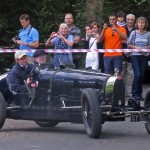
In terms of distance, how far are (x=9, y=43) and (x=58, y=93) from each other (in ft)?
37.8

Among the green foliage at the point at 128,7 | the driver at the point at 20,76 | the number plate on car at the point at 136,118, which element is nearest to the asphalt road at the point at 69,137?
the number plate on car at the point at 136,118

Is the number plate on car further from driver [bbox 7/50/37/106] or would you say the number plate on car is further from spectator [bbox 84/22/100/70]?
spectator [bbox 84/22/100/70]

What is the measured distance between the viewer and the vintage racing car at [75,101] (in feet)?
35.6

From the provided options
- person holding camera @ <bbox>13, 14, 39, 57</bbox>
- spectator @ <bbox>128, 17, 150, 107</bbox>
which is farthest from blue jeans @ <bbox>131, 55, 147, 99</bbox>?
person holding camera @ <bbox>13, 14, 39, 57</bbox>

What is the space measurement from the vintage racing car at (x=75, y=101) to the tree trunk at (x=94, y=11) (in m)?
7.97

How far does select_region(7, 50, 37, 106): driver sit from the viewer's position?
11.8 metres

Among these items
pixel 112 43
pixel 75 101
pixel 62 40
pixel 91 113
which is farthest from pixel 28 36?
pixel 91 113

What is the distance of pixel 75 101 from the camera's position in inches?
447

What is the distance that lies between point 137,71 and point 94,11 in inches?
181

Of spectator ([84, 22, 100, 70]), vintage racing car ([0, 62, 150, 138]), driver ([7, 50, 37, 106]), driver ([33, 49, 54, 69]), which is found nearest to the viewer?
vintage racing car ([0, 62, 150, 138])

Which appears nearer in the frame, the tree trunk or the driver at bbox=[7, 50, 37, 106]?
the driver at bbox=[7, 50, 37, 106]

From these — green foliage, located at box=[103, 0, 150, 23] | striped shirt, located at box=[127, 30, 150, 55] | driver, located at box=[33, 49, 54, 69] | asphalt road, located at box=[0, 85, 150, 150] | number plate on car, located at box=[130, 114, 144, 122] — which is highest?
driver, located at box=[33, 49, 54, 69]

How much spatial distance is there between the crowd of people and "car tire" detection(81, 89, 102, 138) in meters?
3.87

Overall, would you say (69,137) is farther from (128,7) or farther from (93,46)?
(128,7)
